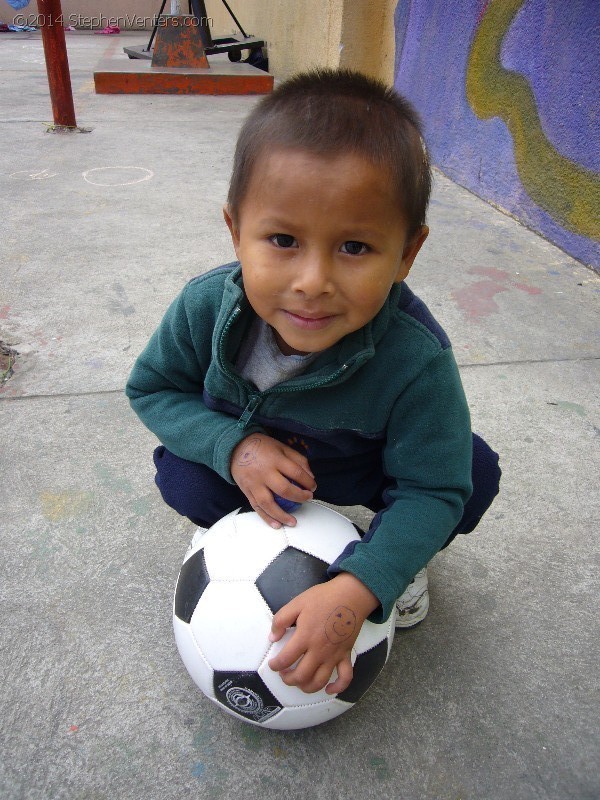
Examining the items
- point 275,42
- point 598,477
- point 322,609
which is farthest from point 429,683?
point 275,42

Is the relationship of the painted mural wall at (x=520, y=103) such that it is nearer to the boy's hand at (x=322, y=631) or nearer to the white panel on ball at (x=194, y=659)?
the boy's hand at (x=322, y=631)

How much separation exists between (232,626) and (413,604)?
0.47 m

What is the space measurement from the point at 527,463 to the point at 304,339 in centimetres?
109

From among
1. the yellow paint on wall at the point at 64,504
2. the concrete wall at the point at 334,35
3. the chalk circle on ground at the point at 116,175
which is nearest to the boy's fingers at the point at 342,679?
the yellow paint on wall at the point at 64,504

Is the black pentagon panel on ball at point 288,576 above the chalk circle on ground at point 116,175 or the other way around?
above

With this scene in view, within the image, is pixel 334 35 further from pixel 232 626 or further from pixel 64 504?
pixel 232 626

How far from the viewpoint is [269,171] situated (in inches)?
40.3

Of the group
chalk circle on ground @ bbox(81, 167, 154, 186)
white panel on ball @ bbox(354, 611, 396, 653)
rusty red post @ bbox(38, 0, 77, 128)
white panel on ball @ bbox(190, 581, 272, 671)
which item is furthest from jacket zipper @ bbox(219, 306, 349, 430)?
rusty red post @ bbox(38, 0, 77, 128)

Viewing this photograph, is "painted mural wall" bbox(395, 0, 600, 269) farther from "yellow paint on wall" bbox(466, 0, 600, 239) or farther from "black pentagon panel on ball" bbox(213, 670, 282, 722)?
"black pentagon panel on ball" bbox(213, 670, 282, 722)

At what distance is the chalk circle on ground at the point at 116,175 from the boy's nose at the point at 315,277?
337 centimetres

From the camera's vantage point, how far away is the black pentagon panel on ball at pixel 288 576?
115 centimetres

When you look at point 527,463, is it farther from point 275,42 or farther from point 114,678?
point 275,42

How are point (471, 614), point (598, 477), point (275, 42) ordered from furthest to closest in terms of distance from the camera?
point (275, 42), point (598, 477), point (471, 614)

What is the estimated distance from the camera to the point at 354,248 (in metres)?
1.05
